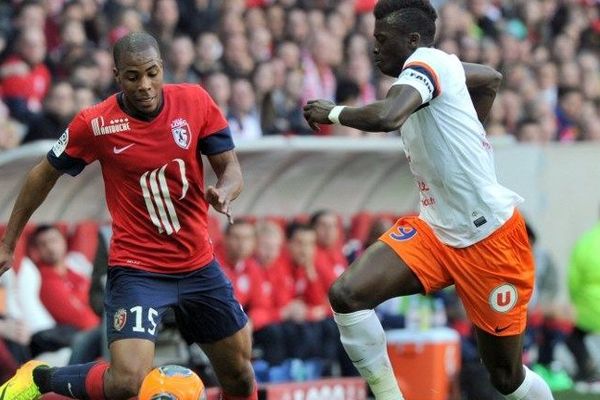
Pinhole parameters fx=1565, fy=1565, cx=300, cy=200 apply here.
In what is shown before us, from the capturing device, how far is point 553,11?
20891 millimetres

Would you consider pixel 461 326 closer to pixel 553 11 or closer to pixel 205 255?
pixel 205 255

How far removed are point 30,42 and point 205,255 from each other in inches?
238

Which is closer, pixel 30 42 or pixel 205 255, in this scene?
pixel 205 255

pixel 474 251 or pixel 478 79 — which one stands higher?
pixel 478 79

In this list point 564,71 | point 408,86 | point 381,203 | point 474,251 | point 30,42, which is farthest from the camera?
point 564,71

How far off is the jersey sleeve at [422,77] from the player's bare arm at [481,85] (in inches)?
23.8

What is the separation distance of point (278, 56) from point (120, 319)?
832 cm

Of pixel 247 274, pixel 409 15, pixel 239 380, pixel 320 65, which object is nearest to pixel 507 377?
pixel 239 380

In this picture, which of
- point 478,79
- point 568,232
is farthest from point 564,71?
point 478,79

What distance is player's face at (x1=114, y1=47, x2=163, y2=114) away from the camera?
26.1 ft

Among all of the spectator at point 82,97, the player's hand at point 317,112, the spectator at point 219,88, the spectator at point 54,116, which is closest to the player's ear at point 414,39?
the player's hand at point 317,112

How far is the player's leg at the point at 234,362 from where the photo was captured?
27.6 ft

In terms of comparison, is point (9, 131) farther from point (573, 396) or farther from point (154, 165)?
Result: point (573, 396)

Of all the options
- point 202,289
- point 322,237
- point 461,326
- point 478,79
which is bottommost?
point 461,326
